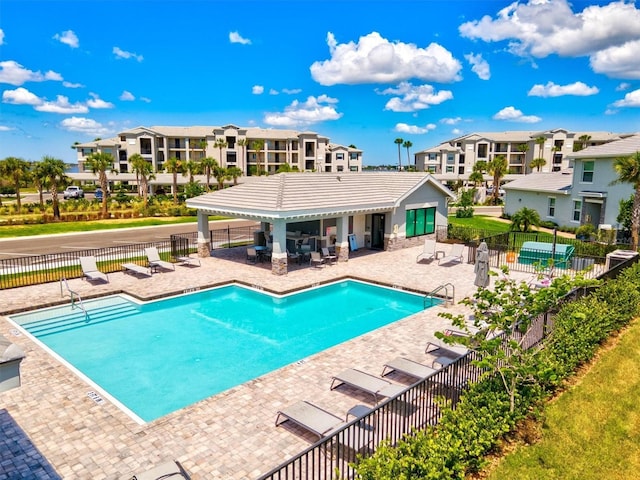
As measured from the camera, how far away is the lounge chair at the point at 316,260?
23891 mm

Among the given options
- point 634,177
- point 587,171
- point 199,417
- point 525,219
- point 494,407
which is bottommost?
point 199,417

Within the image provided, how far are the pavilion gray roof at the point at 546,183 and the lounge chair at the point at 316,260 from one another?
24475mm

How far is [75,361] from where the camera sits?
13.4 m

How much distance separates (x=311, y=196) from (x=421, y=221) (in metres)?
10.0

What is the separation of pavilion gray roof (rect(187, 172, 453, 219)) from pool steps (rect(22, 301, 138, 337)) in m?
7.50

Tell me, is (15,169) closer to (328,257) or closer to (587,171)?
(328,257)

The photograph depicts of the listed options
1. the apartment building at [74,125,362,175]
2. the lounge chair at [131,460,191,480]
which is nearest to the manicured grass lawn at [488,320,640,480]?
the lounge chair at [131,460,191,480]

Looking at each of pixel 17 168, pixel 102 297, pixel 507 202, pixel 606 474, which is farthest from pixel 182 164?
pixel 606 474

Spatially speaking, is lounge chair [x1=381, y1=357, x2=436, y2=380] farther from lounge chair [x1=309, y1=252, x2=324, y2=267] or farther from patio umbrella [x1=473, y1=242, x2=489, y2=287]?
lounge chair [x1=309, y1=252, x2=324, y2=267]

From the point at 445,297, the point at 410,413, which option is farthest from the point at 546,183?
the point at 410,413

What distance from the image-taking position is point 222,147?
294 feet

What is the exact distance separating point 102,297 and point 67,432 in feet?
36.0

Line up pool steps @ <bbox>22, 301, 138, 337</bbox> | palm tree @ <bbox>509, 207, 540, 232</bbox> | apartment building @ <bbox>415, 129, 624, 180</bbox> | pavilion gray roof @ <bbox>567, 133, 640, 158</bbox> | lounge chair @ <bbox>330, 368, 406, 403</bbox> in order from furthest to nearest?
apartment building @ <bbox>415, 129, 624, 180</bbox> → palm tree @ <bbox>509, 207, 540, 232</bbox> → pavilion gray roof @ <bbox>567, 133, 640, 158</bbox> → pool steps @ <bbox>22, 301, 138, 337</bbox> → lounge chair @ <bbox>330, 368, 406, 403</bbox>

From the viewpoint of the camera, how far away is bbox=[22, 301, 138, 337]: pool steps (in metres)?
15.8
